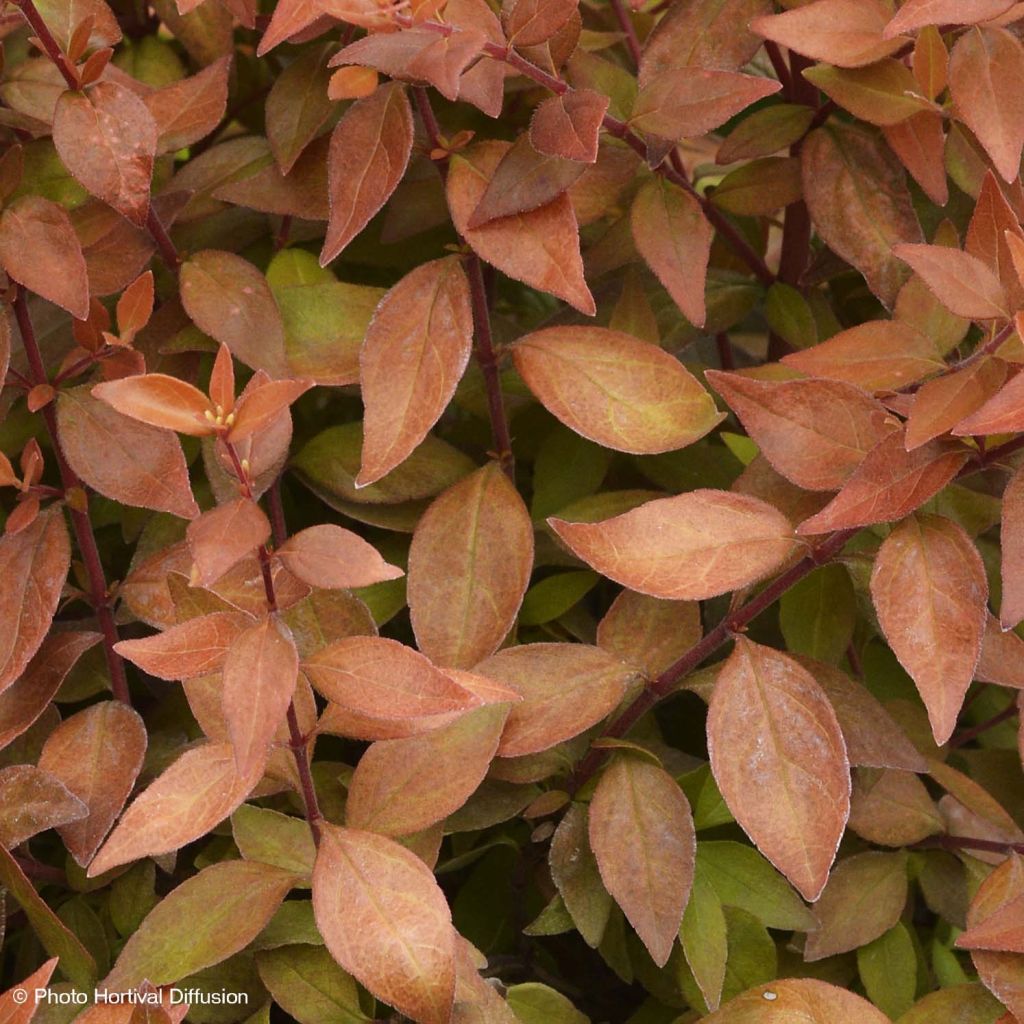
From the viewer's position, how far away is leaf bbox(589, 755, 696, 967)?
714 millimetres

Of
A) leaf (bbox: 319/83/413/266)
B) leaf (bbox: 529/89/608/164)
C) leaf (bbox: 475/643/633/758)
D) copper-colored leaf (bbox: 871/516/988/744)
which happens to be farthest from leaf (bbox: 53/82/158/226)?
copper-colored leaf (bbox: 871/516/988/744)

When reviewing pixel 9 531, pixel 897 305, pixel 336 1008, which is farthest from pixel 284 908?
pixel 897 305

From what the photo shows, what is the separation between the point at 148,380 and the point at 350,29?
0.38 m

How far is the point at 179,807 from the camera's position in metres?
0.65

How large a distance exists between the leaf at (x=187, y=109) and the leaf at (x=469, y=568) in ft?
0.88

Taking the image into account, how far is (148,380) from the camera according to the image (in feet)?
1.84

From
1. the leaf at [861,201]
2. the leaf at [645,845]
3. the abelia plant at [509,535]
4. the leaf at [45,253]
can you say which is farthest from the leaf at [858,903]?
the leaf at [45,253]

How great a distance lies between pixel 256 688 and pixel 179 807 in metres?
0.11

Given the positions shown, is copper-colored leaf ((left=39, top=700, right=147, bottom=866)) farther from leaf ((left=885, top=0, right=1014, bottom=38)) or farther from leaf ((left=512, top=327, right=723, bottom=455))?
leaf ((left=885, top=0, right=1014, bottom=38))

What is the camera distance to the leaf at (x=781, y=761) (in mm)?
667

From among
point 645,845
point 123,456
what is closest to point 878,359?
point 645,845

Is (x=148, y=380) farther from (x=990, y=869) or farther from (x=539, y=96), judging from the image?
(x=990, y=869)

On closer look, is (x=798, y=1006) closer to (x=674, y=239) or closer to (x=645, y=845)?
(x=645, y=845)

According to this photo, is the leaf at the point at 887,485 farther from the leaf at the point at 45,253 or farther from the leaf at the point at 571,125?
the leaf at the point at 45,253
